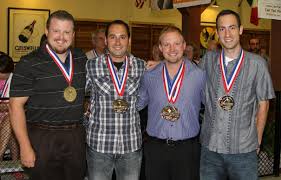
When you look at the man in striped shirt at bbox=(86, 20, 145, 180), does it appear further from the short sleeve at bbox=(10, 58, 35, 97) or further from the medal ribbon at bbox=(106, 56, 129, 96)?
the short sleeve at bbox=(10, 58, 35, 97)

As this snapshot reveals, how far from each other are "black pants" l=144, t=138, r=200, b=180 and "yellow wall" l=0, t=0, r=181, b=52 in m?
8.38

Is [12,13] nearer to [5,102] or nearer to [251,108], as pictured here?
[5,102]

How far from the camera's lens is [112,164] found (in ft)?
11.3

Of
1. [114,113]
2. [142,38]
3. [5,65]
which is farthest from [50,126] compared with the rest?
[142,38]

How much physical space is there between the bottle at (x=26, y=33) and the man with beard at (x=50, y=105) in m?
8.09

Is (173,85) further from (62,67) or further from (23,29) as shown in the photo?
(23,29)

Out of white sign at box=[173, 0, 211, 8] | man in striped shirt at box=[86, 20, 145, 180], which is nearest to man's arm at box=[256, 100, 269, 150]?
man in striped shirt at box=[86, 20, 145, 180]

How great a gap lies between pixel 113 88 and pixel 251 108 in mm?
1091

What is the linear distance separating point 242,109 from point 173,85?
569 mm

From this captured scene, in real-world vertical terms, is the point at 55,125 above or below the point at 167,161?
above

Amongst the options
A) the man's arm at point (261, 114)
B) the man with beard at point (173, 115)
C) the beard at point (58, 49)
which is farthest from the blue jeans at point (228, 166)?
the beard at point (58, 49)

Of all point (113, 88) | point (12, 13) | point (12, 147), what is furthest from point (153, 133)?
point (12, 13)

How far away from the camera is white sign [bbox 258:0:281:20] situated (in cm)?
501

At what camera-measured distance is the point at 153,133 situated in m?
3.46
